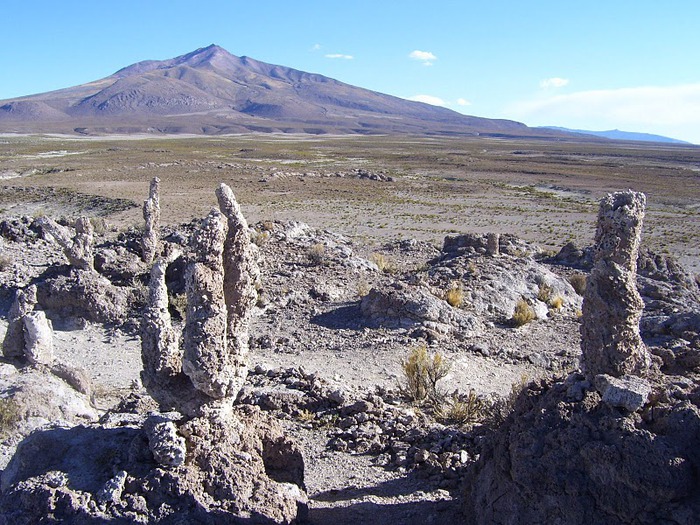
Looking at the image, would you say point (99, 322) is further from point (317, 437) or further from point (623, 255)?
point (623, 255)

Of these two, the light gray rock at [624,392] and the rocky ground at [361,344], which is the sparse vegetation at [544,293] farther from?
the light gray rock at [624,392]

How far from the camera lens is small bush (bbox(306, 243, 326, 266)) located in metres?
14.4

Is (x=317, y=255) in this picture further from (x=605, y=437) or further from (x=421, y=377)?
(x=605, y=437)

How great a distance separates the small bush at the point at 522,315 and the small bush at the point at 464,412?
176 inches

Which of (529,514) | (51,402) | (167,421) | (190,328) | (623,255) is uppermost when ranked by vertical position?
(623,255)

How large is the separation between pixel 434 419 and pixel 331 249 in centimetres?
942

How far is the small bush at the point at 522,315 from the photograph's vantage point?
1129 cm

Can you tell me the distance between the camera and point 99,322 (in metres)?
10.4

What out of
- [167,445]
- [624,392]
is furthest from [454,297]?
[167,445]

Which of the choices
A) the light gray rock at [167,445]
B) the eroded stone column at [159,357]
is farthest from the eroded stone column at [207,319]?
the light gray rock at [167,445]

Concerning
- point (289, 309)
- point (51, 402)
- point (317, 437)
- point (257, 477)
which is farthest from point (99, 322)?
point (257, 477)

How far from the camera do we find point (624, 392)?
3793mm

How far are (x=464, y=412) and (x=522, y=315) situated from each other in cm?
503

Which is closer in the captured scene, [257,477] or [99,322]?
[257,477]
